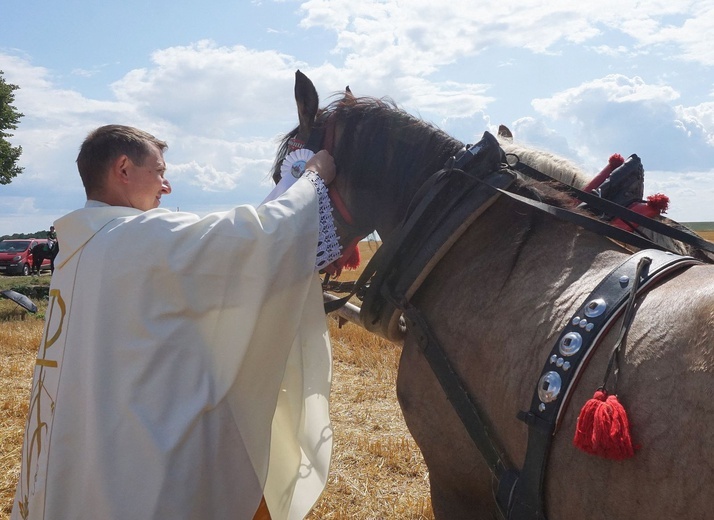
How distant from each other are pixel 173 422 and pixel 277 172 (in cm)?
128

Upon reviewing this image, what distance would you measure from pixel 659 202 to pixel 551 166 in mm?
410

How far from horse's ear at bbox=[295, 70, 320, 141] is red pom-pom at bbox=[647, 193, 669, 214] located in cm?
138

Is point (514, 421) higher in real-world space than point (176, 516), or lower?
higher

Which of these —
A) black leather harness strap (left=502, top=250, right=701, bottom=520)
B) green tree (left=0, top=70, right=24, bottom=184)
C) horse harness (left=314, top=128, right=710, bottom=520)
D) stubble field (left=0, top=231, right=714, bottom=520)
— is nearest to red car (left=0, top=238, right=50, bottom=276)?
green tree (left=0, top=70, right=24, bottom=184)

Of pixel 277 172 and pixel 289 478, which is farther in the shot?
pixel 277 172

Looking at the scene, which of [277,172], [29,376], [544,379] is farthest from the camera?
[29,376]

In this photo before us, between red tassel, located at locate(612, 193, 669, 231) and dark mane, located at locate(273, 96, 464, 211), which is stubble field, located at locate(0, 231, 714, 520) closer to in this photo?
dark mane, located at locate(273, 96, 464, 211)

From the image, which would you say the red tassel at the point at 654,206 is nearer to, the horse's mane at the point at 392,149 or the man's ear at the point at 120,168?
the horse's mane at the point at 392,149

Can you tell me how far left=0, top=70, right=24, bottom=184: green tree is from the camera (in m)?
22.9

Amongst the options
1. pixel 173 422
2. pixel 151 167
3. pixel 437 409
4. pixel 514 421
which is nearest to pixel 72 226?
pixel 151 167

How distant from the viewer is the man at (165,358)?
185 cm

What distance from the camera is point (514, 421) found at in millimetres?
1694

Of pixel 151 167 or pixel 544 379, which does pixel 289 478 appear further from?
pixel 151 167

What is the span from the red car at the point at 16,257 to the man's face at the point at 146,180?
85.8 feet
